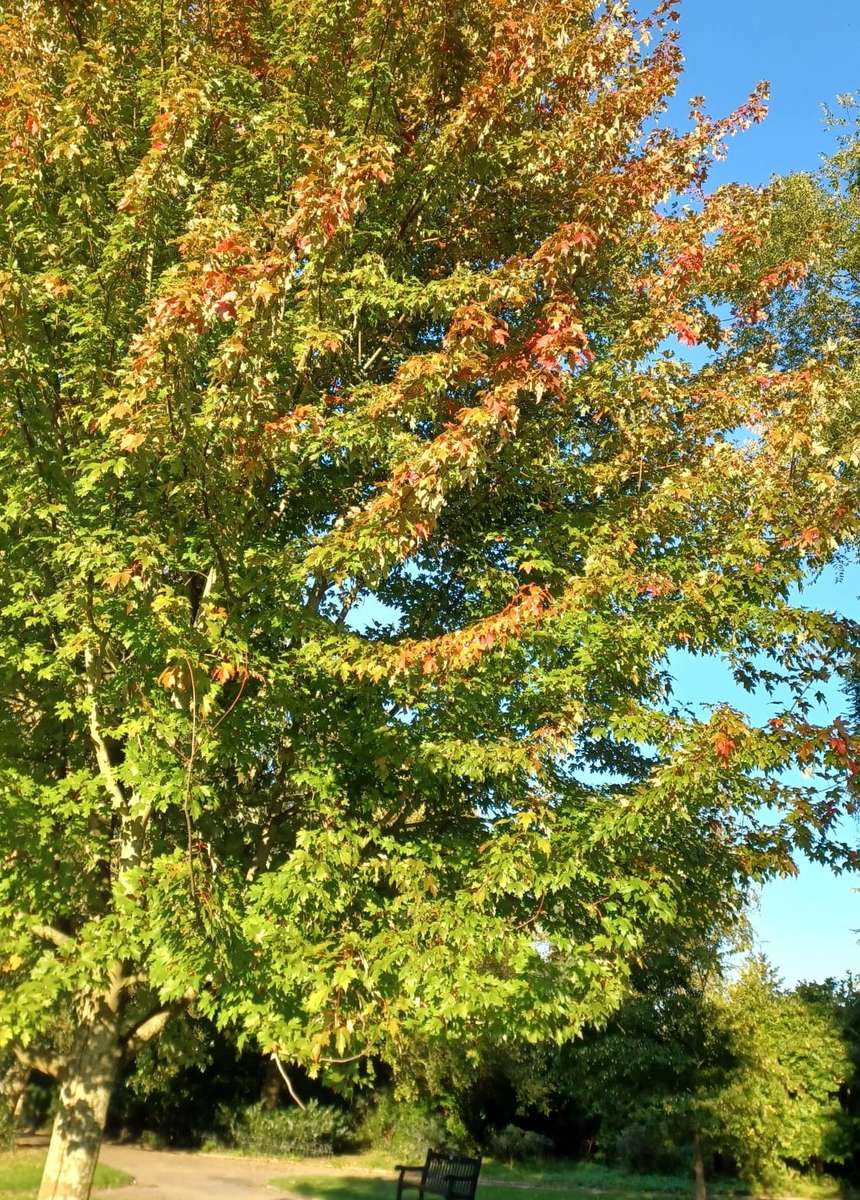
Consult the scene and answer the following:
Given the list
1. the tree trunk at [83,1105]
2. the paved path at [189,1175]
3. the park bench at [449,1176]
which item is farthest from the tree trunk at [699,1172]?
the tree trunk at [83,1105]

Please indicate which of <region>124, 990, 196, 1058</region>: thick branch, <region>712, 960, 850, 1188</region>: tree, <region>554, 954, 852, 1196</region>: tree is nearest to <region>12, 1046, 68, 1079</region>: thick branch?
<region>124, 990, 196, 1058</region>: thick branch

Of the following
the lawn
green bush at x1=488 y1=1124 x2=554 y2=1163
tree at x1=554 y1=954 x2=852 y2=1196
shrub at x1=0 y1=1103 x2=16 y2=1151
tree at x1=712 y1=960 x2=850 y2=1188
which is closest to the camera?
tree at x1=554 y1=954 x2=852 y2=1196

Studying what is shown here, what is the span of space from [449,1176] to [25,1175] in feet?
24.9

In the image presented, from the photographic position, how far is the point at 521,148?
8469mm

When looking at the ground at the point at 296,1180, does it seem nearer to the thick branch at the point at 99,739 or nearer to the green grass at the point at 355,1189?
the green grass at the point at 355,1189

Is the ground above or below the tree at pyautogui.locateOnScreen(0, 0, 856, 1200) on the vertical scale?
below

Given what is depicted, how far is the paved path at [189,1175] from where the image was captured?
15.8 metres

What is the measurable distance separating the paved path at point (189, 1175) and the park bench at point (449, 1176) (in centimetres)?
384

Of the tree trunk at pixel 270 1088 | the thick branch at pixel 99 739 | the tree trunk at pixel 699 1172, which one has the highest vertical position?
the thick branch at pixel 99 739

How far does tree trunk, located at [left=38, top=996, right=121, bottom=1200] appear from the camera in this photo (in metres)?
7.41

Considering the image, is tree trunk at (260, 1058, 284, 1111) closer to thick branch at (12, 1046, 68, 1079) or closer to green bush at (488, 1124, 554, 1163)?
green bush at (488, 1124, 554, 1163)

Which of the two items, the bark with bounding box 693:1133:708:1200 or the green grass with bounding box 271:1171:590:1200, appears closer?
the bark with bounding box 693:1133:708:1200

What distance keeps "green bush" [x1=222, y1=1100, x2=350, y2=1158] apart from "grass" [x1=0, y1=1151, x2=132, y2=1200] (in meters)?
5.43

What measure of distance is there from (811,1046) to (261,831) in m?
18.1
